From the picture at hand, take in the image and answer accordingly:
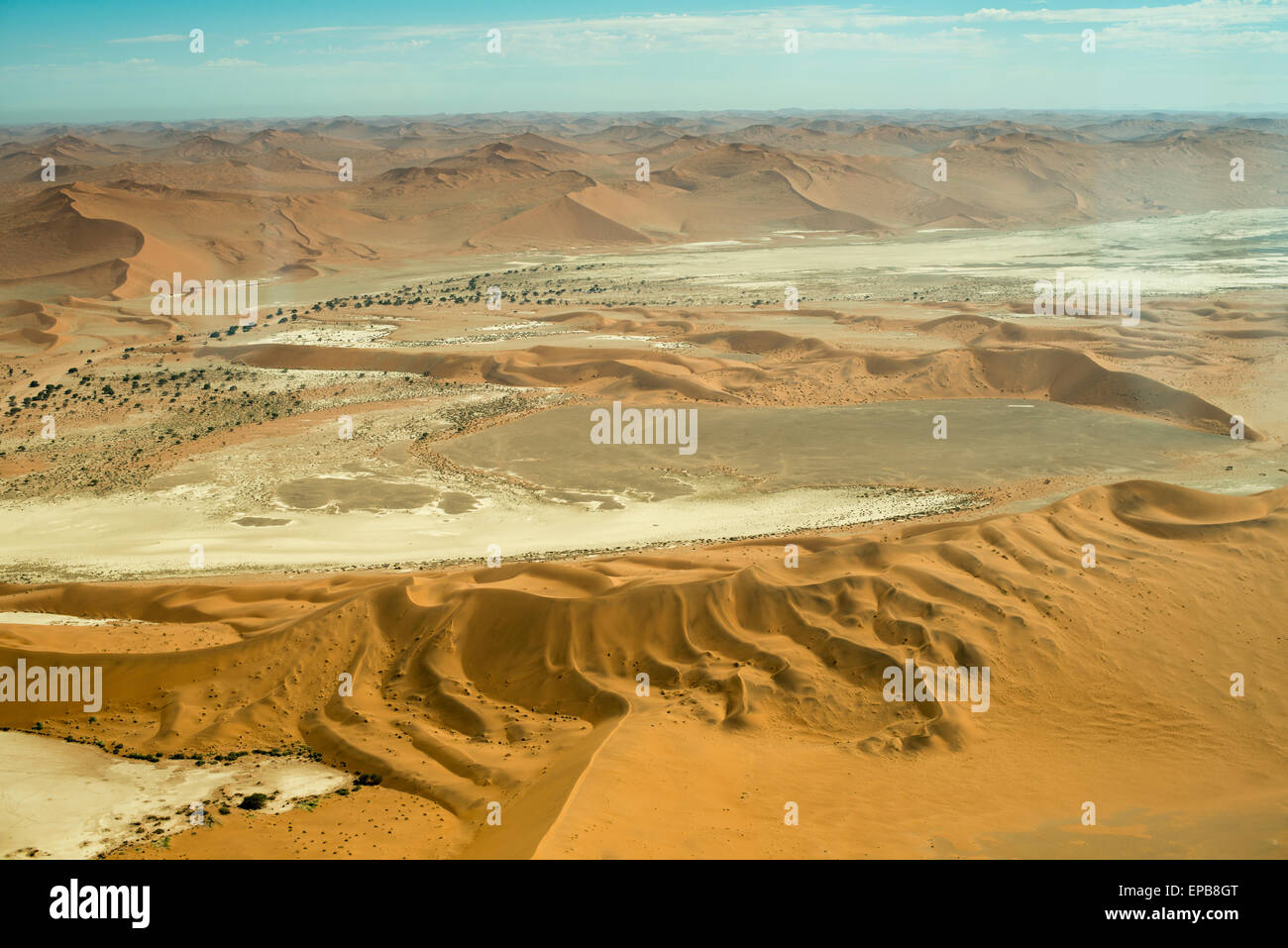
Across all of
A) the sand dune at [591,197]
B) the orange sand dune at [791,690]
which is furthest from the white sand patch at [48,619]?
the sand dune at [591,197]

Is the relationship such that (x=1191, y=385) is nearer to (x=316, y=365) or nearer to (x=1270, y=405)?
(x=1270, y=405)

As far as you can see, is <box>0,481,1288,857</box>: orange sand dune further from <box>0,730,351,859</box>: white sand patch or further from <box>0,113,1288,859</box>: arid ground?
<box>0,730,351,859</box>: white sand patch

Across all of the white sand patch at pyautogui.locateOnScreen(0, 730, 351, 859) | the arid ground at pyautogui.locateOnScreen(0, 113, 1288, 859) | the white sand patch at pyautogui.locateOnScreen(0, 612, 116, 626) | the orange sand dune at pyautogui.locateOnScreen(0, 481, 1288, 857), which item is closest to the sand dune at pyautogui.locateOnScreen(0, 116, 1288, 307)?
the arid ground at pyautogui.locateOnScreen(0, 113, 1288, 859)

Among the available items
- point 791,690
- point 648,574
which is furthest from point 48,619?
point 791,690

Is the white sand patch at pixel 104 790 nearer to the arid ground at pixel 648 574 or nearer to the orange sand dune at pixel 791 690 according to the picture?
the arid ground at pixel 648 574

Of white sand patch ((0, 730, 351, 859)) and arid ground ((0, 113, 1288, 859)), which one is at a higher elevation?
arid ground ((0, 113, 1288, 859))

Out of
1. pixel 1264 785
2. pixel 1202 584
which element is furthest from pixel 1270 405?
pixel 1264 785
